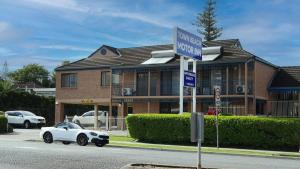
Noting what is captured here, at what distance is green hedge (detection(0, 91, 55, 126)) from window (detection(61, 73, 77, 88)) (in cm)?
610

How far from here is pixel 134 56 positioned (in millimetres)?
50031

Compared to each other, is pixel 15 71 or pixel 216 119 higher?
pixel 15 71

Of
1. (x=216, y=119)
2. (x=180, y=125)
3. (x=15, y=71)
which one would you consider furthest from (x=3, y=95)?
(x=15, y=71)

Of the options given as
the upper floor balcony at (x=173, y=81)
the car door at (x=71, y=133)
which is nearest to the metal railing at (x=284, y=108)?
the upper floor balcony at (x=173, y=81)

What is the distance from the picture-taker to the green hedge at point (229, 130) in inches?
1167

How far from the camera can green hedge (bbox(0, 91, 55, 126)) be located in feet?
182

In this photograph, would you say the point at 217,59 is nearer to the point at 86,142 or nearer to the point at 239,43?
the point at 239,43

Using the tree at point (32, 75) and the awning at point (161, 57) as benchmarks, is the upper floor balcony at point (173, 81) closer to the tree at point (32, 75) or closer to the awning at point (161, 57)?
the awning at point (161, 57)

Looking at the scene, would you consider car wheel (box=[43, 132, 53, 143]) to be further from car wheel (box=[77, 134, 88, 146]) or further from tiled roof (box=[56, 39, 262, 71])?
tiled roof (box=[56, 39, 262, 71])

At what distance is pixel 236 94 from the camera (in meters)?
41.9

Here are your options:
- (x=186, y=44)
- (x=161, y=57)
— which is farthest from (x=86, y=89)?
(x=186, y=44)

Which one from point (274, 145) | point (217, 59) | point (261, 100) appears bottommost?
point (274, 145)

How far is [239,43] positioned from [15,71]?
80.4 metres

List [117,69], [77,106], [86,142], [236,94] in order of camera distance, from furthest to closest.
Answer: [77,106]
[117,69]
[236,94]
[86,142]
